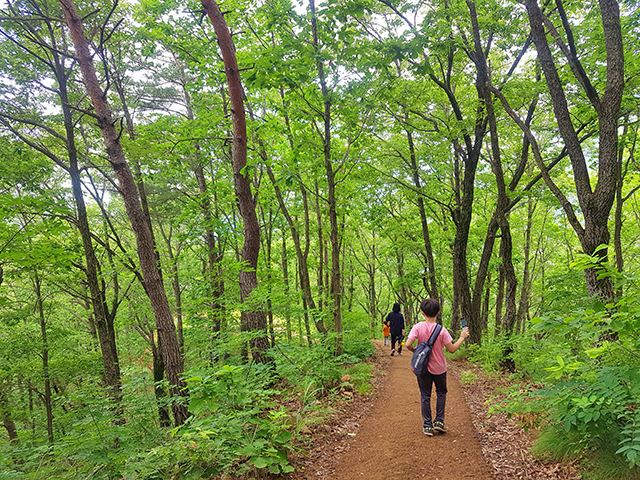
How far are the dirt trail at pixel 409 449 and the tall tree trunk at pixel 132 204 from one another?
348cm

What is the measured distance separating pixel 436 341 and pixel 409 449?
4.48ft

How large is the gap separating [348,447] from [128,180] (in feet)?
19.7

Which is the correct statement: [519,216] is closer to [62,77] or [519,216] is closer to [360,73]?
[360,73]

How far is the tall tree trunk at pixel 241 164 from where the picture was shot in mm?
5566

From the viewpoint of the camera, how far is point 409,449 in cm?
378

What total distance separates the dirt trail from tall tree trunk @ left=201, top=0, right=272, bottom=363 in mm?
2300

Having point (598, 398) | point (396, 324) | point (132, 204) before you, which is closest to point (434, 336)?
point (598, 398)

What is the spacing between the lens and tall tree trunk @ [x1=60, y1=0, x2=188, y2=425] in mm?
5629

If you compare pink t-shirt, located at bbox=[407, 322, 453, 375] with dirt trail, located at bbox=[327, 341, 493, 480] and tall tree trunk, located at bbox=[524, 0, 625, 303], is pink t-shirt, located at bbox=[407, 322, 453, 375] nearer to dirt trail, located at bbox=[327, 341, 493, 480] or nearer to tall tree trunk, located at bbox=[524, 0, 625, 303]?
dirt trail, located at bbox=[327, 341, 493, 480]

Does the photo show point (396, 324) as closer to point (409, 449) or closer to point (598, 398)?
point (409, 449)

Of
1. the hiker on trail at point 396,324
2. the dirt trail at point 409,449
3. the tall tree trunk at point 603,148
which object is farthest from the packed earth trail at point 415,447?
the hiker on trail at point 396,324

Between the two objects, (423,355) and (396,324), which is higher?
(423,355)

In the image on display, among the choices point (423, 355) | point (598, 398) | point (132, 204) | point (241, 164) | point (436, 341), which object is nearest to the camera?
point (598, 398)

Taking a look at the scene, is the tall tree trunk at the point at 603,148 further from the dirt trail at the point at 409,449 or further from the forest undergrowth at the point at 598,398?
the dirt trail at the point at 409,449
